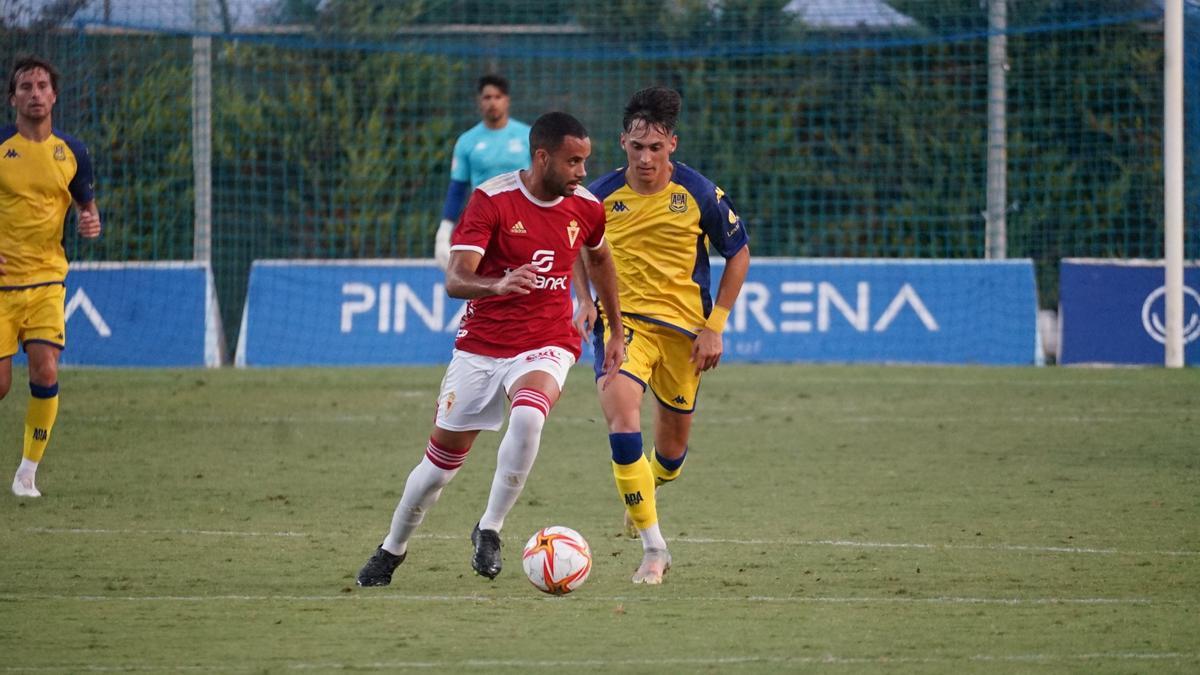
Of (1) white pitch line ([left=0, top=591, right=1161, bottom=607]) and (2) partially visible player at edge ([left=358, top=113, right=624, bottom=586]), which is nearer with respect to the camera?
(1) white pitch line ([left=0, top=591, right=1161, bottom=607])

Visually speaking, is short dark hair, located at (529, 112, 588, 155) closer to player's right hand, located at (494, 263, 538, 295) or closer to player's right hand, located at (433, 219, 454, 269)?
player's right hand, located at (494, 263, 538, 295)

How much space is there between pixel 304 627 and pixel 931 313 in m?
12.6

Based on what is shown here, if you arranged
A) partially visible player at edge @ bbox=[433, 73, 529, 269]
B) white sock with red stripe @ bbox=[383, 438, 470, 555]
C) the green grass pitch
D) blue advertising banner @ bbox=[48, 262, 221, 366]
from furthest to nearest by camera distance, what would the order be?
blue advertising banner @ bbox=[48, 262, 221, 366] → partially visible player at edge @ bbox=[433, 73, 529, 269] → white sock with red stripe @ bbox=[383, 438, 470, 555] → the green grass pitch

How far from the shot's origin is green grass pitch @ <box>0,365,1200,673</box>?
5.78m

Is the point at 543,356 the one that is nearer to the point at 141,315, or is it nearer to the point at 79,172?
the point at 79,172

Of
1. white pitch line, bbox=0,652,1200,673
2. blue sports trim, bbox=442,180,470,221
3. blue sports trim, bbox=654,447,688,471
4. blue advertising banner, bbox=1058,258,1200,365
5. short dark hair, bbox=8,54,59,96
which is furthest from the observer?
blue advertising banner, bbox=1058,258,1200,365

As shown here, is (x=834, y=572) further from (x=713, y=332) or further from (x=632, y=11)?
(x=632, y=11)

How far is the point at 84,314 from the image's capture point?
57.3 ft

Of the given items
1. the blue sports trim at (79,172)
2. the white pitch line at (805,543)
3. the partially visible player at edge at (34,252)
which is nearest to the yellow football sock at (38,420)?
the partially visible player at edge at (34,252)

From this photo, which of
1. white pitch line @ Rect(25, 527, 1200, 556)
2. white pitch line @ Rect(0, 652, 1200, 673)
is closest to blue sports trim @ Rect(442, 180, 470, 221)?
white pitch line @ Rect(25, 527, 1200, 556)

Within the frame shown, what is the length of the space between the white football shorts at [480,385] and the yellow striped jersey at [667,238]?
91 centimetres

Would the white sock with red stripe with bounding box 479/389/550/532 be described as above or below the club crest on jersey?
below

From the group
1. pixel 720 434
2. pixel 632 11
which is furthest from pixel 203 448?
pixel 632 11

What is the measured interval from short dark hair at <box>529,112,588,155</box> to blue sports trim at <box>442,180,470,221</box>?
6.98m
